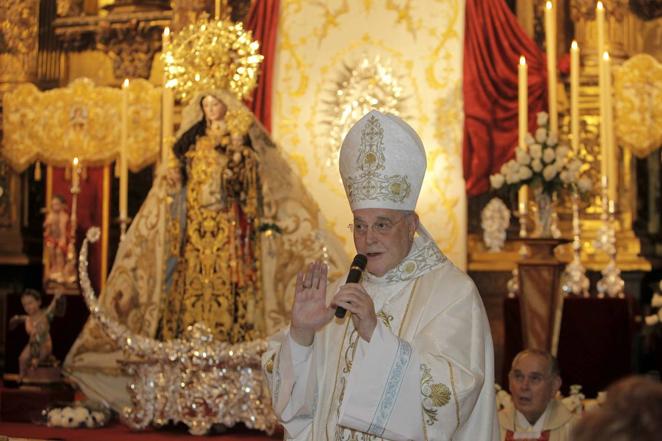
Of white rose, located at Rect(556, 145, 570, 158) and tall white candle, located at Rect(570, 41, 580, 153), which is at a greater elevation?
tall white candle, located at Rect(570, 41, 580, 153)

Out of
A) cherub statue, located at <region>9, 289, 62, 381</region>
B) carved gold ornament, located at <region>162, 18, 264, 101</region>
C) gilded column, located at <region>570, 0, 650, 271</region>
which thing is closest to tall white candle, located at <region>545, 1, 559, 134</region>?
gilded column, located at <region>570, 0, 650, 271</region>

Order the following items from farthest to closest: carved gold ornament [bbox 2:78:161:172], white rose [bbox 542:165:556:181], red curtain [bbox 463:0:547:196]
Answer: carved gold ornament [bbox 2:78:161:172], red curtain [bbox 463:0:547:196], white rose [bbox 542:165:556:181]

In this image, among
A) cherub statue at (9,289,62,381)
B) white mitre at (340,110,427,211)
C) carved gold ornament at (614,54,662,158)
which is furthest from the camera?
carved gold ornament at (614,54,662,158)

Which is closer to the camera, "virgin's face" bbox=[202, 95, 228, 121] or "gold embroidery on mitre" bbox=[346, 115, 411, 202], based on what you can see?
"gold embroidery on mitre" bbox=[346, 115, 411, 202]

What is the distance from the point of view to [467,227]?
992 cm

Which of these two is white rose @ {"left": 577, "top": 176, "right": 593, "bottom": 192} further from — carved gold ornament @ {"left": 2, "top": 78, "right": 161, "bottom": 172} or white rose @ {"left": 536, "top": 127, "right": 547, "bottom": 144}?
carved gold ornament @ {"left": 2, "top": 78, "right": 161, "bottom": 172}

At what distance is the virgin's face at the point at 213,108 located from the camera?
23.6ft

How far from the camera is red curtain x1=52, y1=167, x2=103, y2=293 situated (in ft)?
36.5

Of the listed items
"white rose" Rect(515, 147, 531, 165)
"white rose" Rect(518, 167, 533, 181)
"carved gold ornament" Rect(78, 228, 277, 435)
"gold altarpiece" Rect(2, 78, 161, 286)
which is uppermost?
"gold altarpiece" Rect(2, 78, 161, 286)

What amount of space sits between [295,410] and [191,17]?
24.8 feet

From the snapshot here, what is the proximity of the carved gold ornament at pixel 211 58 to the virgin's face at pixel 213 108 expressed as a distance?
127 millimetres

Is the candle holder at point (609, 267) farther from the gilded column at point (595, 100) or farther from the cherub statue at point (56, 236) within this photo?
the cherub statue at point (56, 236)

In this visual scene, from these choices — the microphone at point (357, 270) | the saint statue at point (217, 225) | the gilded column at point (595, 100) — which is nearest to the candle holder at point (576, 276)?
the gilded column at point (595, 100)

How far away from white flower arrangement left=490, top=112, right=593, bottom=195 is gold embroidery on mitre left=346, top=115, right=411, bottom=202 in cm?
343
